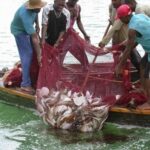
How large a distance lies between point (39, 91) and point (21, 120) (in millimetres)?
796

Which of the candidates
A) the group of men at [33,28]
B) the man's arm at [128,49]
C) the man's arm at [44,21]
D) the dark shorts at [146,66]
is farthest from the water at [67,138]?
the man's arm at [44,21]

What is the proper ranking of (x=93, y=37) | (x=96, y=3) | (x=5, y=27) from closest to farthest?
1. (x=93, y=37)
2. (x=5, y=27)
3. (x=96, y=3)

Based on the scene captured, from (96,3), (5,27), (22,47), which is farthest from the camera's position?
(96,3)

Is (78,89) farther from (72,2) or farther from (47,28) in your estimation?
(72,2)

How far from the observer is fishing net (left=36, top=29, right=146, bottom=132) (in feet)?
29.4

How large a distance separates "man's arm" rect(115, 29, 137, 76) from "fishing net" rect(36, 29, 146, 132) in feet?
0.74

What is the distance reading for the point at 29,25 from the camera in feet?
32.5

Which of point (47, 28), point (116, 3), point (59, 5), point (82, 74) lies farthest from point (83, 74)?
point (116, 3)

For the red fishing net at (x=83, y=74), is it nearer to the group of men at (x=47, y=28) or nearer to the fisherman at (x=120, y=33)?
the group of men at (x=47, y=28)

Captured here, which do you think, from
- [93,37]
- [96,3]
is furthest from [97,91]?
[96,3]

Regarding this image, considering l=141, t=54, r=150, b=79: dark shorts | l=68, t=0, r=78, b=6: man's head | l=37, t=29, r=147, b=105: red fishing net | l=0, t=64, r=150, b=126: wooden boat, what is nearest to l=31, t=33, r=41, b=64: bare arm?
l=37, t=29, r=147, b=105: red fishing net

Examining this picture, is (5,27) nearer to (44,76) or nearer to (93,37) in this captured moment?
(93,37)

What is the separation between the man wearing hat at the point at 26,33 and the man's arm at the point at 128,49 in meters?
1.77

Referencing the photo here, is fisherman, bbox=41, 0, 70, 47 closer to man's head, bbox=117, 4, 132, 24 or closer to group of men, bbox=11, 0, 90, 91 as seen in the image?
group of men, bbox=11, 0, 90, 91
